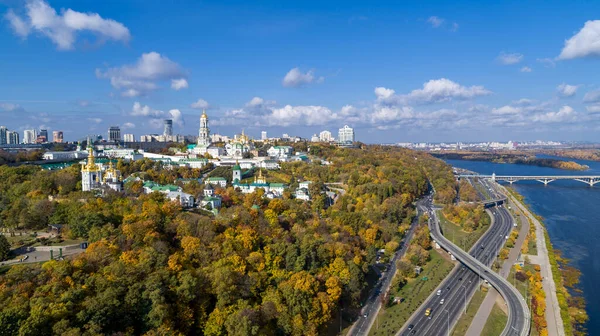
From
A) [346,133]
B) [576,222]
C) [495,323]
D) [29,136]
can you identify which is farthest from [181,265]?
[346,133]

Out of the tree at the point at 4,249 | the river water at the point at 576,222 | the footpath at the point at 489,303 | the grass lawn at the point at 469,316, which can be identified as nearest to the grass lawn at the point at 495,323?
the footpath at the point at 489,303

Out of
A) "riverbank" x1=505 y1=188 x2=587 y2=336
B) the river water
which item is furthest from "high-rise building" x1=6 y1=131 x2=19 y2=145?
the river water

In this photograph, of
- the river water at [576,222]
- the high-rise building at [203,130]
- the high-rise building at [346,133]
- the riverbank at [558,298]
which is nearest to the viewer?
the riverbank at [558,298]

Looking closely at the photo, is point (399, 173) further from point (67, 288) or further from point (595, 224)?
point (67, 288)

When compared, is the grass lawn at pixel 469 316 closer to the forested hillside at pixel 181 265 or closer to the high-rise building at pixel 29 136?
Answer: the forested hillside at pixel 181 265

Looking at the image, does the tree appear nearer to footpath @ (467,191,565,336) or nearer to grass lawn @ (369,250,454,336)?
grass lawn @ (369,250,454,336)

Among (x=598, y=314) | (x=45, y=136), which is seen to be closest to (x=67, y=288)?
(x=598, y=314)

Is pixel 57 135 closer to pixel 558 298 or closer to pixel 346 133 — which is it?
pixel 346 133
